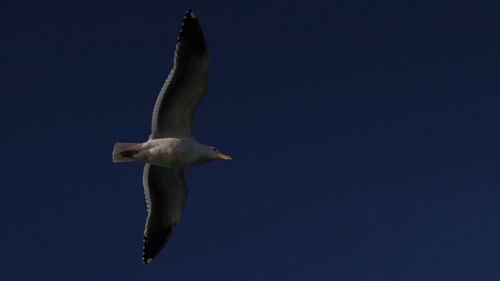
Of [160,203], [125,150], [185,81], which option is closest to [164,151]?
[125,150]

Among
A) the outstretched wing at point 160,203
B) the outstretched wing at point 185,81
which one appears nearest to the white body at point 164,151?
the outstretched wing at point 185,81

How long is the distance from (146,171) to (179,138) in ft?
6.38

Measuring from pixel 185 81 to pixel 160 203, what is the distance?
4.20 m

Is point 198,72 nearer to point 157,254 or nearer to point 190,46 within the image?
point 190,46

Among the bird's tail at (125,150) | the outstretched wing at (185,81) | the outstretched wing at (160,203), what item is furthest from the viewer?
the outstretched wing at (160,203)

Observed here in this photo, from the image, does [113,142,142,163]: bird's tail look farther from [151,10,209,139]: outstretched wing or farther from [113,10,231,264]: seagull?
[151,10,209,139]: outstretched wing

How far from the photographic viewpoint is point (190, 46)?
19625 millimetres

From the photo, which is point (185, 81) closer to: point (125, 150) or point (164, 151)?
point (164, 151)

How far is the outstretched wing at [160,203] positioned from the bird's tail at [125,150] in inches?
66.7

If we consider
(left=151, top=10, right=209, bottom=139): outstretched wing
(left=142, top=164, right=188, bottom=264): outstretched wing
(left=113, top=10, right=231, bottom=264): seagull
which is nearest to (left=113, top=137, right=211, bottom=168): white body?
(left=113, top=10, right=231, bottom=264): seagull

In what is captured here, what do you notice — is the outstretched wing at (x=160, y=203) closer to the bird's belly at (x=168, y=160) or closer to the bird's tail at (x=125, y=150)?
the bird's belly at (x=168, y=160)

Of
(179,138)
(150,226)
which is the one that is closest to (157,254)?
(150,226)

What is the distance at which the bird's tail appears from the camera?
20469mm

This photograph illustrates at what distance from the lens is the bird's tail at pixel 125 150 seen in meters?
20.5
